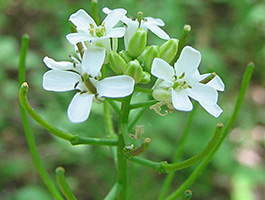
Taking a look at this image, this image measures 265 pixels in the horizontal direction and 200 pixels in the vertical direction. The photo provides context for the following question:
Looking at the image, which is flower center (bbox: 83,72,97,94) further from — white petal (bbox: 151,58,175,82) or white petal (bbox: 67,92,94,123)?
white petal (bbox: 151,58,175,82)

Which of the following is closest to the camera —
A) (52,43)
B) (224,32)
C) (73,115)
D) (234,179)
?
(73,115)

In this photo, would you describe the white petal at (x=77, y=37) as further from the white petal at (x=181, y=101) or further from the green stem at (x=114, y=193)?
the green stem at (x=114, y=193)

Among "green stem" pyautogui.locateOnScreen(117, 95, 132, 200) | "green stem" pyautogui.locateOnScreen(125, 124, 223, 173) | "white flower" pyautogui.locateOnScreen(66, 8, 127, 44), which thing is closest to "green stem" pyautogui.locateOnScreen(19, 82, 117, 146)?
"green stem" pyautogui.locateOnScreen(117, 95, 132, 200)

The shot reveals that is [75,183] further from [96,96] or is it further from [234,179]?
[96,96]

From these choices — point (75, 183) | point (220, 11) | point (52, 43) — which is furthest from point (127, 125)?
point (220, 11)

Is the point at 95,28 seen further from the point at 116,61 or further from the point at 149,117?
the point at 149,117

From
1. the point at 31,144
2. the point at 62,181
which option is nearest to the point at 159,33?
the point at 62,181
